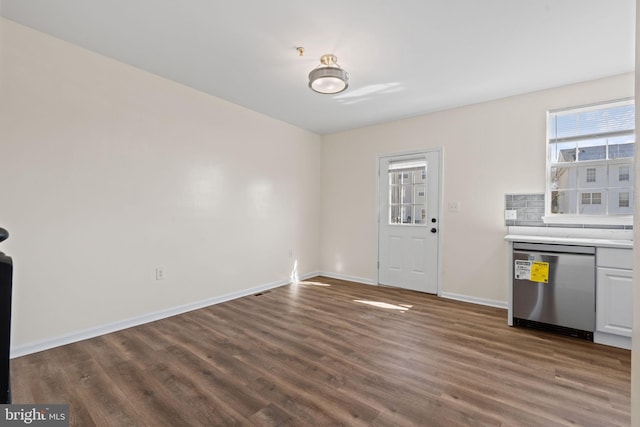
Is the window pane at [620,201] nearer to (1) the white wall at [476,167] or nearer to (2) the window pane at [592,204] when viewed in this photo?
(2) the window pane at [592,204]

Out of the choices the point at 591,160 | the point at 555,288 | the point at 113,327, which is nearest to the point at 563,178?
the point at 591,160

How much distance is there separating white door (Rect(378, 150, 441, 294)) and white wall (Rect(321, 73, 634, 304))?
137mm

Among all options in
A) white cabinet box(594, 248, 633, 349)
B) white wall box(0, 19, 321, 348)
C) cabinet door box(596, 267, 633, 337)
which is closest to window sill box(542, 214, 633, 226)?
white cabinet box(594, 248, 633, 349)

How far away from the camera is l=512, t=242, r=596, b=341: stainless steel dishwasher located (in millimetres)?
2625

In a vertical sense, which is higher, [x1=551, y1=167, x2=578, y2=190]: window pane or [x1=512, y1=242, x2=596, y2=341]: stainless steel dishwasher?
[x1=551, y1=167, x2=578, y2=190]: window pane

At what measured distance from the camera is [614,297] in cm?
251

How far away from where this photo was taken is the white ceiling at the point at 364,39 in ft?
6.68

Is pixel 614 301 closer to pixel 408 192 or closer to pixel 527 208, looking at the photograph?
pixel 527 208

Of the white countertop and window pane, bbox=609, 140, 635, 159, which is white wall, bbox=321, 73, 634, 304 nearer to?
the white countertop

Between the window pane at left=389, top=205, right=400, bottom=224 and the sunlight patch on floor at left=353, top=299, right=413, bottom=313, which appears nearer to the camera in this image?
the sunlight patch on floor at left=353, top=299, right=413, bottom=313

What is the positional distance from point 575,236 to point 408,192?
1.97 meters

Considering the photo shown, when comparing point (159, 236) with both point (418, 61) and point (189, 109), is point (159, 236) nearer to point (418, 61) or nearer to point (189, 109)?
point (189, 109)

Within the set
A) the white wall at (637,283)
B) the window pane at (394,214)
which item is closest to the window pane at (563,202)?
the window pane at (394,214)

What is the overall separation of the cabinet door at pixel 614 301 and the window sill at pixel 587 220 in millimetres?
701
